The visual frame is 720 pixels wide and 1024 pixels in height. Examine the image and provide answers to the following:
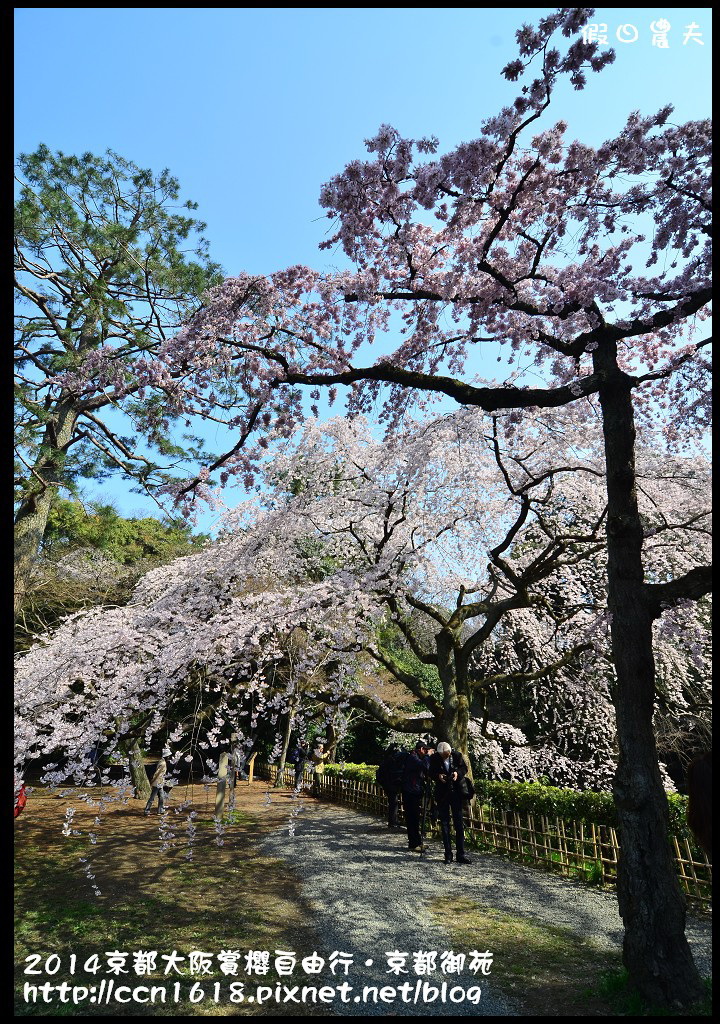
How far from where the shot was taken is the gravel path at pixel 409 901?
4539mm

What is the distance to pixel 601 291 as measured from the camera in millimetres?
5809

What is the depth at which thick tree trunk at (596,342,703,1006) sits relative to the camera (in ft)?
13.8

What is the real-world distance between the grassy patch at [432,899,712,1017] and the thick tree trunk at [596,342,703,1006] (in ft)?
0.73

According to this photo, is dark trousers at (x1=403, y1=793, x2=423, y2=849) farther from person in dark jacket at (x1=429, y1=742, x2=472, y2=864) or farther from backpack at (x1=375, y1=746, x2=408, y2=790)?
backpack at (x1=375, y1=746, x2=408, y2=790)

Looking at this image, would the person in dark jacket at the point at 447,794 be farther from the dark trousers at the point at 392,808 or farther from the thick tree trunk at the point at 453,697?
the dark trousers at the point at 392,808

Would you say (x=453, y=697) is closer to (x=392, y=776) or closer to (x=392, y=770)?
(x=392, y=770)

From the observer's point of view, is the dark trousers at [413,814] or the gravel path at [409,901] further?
the dark trousers at [413,814]

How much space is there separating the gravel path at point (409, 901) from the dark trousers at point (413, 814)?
9.3 inches

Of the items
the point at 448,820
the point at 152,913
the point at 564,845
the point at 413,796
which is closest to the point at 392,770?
the point at 413,796

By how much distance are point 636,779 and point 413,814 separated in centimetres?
510

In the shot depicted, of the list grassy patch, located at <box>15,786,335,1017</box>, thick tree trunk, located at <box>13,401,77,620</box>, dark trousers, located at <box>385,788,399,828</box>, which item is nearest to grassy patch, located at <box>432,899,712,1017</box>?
grassy patch, located at <box>15,786,335,1017</box>

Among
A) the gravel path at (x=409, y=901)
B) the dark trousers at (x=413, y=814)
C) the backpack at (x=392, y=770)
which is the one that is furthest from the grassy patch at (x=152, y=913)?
the backpack at (x=392, y=770)

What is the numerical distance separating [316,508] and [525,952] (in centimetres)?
786

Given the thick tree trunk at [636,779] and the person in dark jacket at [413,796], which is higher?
the thick tree trunk at [636,779]
